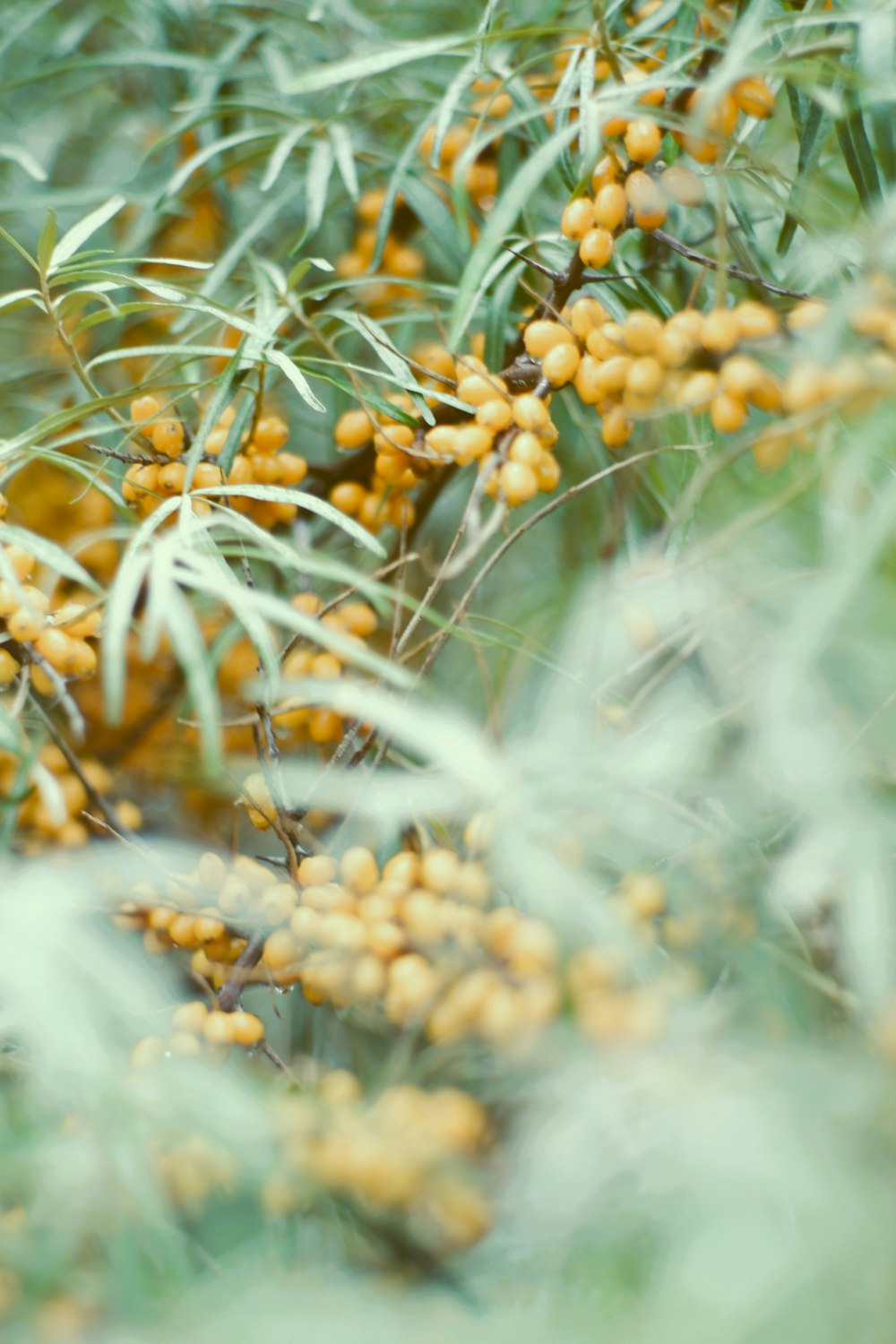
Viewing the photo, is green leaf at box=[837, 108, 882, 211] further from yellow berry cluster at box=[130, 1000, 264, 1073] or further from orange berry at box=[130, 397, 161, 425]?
yellow berry cluster at box=[130, 1000, 264, 1073]

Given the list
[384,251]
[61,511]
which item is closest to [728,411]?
[384,251]

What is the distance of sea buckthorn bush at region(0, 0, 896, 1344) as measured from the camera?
0.34m

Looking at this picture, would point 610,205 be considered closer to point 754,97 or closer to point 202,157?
point 754,97

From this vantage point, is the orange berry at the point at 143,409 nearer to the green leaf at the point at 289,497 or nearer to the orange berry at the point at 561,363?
the green leaf at the point at 289,497

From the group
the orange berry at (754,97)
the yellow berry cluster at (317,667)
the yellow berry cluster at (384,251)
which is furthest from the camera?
the yellow berry cluster at (384,251)

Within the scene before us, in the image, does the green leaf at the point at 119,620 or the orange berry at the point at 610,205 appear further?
the orange berry at the point at 610,205

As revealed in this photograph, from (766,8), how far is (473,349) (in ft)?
0.83

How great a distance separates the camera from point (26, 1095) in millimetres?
402

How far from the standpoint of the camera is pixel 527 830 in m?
0.38

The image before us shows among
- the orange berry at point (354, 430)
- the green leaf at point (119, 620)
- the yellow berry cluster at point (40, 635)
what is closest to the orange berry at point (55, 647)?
the yellow berry cluster at point (40, 635)

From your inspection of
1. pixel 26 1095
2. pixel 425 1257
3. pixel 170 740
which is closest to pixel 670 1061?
pixel 425 1257

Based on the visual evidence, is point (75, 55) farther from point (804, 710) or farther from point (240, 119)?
point (804, 710)

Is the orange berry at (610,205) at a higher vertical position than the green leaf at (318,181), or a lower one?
lower

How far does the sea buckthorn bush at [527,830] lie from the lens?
0.34m
